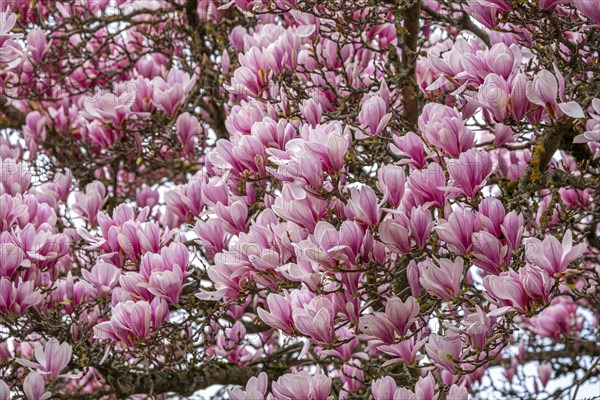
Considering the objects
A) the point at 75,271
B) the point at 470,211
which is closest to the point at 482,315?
the point at 470,211

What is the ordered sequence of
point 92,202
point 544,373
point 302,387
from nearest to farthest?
point 302,387 < point 92,202 < point 544,373

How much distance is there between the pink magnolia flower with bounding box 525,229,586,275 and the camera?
Answer: 2.49 meters

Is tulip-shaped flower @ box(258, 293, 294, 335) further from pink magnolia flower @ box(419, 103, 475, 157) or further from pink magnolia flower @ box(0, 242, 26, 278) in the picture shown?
pink magnolia flower @ box(0, 242, 26, 278)

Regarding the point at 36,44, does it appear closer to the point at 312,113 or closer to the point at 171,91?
the point at 171,91

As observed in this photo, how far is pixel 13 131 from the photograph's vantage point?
5.75 metres

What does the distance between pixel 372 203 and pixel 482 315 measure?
0.52 metres

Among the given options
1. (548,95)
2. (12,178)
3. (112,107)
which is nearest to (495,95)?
(548,95)

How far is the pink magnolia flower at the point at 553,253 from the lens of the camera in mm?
2492

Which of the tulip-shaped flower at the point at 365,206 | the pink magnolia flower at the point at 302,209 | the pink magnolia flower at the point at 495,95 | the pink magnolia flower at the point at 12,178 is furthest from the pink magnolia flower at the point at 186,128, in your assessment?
the pink magnolia flower at the point at 495,95

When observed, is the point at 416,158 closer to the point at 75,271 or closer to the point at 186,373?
the point at 186,373

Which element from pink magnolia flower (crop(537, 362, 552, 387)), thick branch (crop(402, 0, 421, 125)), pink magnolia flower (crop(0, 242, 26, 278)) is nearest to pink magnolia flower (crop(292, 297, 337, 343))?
pink magnolia flower (crop(0, 242, 26, 278))

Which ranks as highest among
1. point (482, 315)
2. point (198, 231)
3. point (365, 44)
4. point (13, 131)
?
point (13, 131)

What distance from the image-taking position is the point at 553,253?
8.20 ft

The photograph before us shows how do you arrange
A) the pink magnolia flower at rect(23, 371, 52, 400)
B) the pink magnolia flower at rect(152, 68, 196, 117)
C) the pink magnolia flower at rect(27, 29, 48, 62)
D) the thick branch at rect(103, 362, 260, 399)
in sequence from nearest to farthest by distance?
1. the pink magnolia flower at rect(23, 371, 52, 400)
2. the thick branch at rect(103, 362, 260, 399)
3. the pink magnolia flower at rect(152, 68, 196, 117)
4. the pink magnolia flower at rect(27, 29, 48, 62)
